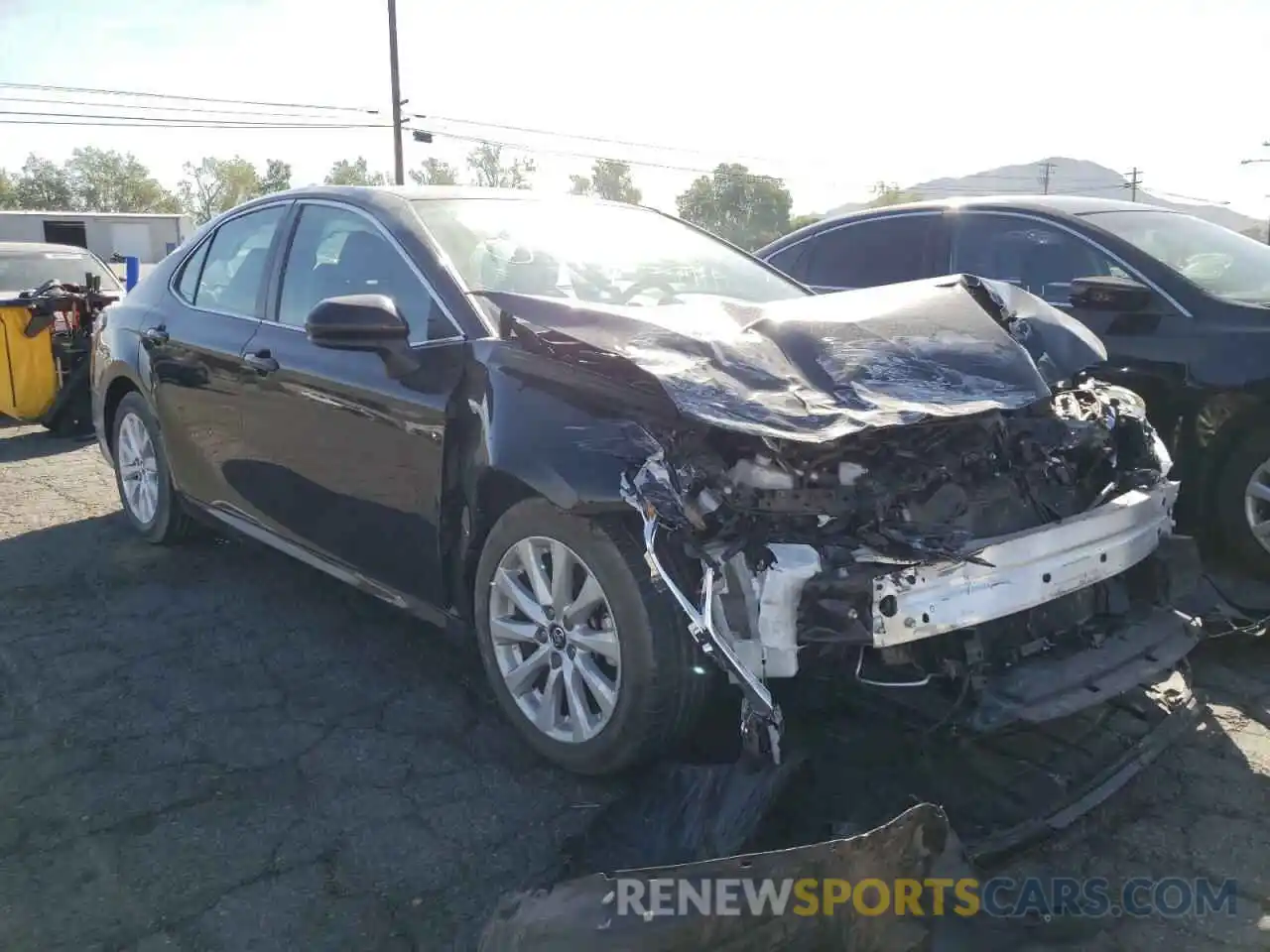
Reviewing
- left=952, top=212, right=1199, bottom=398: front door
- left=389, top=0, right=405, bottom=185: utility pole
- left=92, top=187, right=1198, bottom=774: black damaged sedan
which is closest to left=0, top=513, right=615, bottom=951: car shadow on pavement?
left=92, top=187, right=1198, bottom=774: black damaged sedan

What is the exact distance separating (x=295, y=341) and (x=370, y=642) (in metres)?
1.21

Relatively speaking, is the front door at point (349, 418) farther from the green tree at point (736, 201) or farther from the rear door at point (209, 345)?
the green tree at point (736, 201)

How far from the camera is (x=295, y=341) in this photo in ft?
12.8

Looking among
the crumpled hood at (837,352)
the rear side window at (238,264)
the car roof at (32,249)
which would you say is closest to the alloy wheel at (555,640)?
the crumpled hood at (837,352)

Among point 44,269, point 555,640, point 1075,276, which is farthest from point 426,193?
point 44,269

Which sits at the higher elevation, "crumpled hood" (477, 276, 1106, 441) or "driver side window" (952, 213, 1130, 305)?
"driver side window" (952, 213, 1130, 305)

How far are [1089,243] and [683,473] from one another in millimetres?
3352

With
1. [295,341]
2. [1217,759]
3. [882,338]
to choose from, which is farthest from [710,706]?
[295,341]

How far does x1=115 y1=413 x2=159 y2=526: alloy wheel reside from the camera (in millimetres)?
5258

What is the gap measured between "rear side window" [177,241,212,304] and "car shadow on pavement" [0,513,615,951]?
1.41 metres

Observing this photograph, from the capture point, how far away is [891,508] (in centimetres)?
245

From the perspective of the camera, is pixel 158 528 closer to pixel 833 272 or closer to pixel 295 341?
pixel 295 341

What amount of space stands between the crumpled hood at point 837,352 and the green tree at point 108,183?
82985mm

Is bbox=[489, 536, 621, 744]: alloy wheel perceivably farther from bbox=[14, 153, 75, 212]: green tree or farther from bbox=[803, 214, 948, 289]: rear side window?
bbox=[14, 153, 75, 212]: green tree
